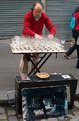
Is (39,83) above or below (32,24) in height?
below

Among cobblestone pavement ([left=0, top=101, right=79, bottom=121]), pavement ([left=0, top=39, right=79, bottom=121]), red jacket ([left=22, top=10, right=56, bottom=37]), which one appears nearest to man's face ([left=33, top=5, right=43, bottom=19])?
red jacket ([left=22, top=10, right=56, bottom=37])

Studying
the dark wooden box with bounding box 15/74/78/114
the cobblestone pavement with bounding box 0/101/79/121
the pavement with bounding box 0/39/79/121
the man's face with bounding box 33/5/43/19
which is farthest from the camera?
the man's face with bounding box 33/5/43/19

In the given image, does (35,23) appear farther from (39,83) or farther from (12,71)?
(12,71)

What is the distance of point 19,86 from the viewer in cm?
643

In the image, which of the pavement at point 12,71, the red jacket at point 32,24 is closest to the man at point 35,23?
the red jacket at point 32,24

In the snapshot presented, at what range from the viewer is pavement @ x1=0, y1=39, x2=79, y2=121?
668 centimetres

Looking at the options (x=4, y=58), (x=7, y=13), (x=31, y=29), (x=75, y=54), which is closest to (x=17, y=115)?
(x=31, y=29)

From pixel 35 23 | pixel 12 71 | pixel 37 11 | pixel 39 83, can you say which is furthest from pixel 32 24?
pixel 12 71

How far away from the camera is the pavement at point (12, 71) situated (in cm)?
668

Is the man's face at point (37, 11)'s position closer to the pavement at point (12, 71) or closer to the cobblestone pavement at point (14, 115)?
the pavement at point (12, 71)

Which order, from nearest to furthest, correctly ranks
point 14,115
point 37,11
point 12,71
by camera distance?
point 14,115
point 37,11
point 12,71

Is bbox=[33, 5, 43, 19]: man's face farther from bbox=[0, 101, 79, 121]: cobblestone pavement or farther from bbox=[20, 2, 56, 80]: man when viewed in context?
bbox=[0, 101, 79, 121]: cobblestone pavement

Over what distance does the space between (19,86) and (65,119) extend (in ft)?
3.12

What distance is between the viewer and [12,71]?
9.42m
